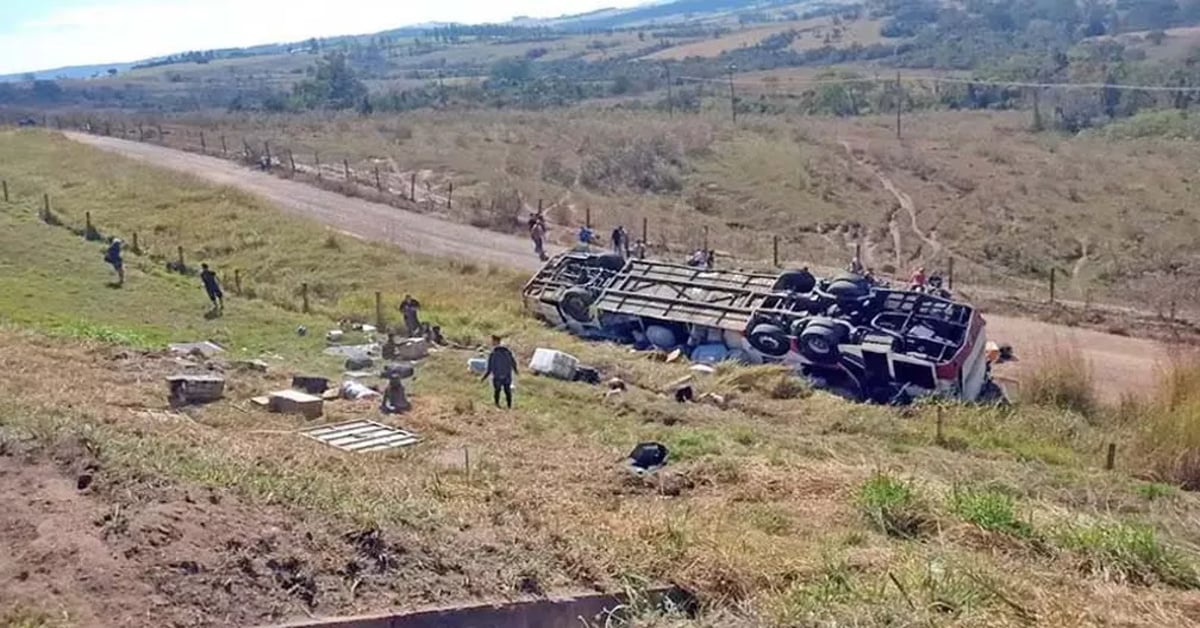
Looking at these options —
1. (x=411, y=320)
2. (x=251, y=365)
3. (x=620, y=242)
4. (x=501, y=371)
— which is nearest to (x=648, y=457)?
(x=501, y=371)

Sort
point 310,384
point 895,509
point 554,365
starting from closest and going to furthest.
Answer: point 895,509
point 310,384
point 554,365

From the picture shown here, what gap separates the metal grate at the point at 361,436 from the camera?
45.2 feet

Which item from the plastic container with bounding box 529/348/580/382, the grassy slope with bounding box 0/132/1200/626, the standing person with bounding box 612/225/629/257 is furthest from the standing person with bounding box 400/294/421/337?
the standing person with bounding box 612/225/629/257

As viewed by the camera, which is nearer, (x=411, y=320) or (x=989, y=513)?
(x=989, y=513)

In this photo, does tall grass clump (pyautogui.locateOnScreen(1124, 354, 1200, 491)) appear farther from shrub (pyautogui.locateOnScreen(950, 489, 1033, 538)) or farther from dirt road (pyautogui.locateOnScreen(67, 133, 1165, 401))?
shrub (pyautogui.locateOnScreen(950, 489, 1033, 538))

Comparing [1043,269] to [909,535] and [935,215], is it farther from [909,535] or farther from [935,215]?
[909,535]

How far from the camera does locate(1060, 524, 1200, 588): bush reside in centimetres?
859

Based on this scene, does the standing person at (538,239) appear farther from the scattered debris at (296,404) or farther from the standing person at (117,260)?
the scattered debris at (296,404)

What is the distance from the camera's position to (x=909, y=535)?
956 cm

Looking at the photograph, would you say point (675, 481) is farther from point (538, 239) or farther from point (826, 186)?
point (826, 186)

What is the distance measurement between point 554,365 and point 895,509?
10652 millimetres

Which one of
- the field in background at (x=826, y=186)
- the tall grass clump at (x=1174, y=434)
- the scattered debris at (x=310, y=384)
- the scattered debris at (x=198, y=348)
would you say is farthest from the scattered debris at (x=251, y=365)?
the field in background at (x=826, y=186)

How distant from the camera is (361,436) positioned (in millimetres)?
14312

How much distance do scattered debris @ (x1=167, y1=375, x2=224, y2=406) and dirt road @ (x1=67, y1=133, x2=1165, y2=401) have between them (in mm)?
14366
